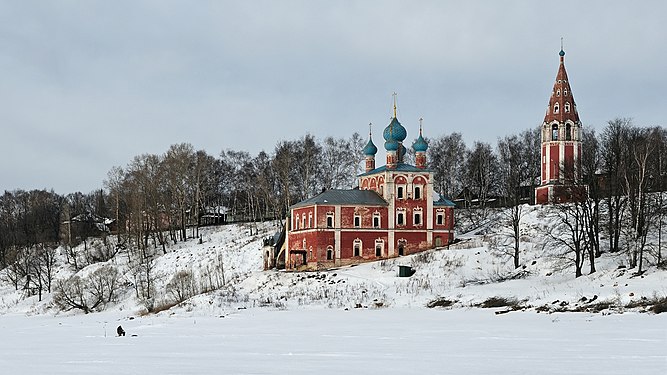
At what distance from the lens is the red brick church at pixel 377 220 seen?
4819cm

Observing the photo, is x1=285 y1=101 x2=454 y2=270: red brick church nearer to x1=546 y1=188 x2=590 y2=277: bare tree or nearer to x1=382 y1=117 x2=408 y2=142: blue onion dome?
x1=382 y1=117 x2=408 y2=142: blue onion dome

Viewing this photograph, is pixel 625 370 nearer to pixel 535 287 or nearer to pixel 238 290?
pixel 535 287

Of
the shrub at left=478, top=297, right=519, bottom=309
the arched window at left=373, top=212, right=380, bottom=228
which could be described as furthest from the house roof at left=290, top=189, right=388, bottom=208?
the shrub at left=478, top=297, right=519, bottom=309

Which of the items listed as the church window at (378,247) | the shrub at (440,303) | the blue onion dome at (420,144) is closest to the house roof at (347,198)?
the church window at (378,247)

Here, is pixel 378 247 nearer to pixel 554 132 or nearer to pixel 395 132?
pixel 395 132

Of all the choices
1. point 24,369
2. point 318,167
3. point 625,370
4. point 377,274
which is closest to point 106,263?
point 318,167


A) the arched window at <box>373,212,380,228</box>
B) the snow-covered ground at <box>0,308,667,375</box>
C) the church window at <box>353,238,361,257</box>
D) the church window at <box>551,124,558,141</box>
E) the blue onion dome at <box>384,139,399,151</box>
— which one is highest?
the church window at <box>551,124,558,141</box>

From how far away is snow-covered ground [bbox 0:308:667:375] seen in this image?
12477mm

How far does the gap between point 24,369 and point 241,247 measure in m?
44.5

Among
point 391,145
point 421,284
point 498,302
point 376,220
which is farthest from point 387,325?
point 391,145

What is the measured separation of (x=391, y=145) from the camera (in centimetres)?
5056

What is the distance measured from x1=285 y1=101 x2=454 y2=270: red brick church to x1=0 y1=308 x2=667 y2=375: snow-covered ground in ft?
73.1

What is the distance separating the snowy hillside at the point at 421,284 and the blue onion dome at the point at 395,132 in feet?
25.3

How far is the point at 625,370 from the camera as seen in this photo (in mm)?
11617
